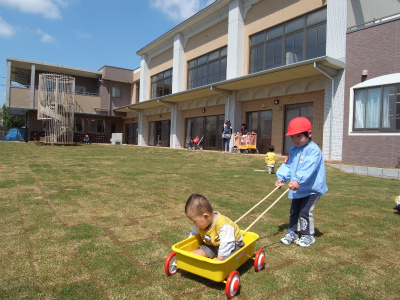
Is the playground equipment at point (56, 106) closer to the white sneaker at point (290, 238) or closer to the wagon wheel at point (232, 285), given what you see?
the white sneaker at point (290, 238)

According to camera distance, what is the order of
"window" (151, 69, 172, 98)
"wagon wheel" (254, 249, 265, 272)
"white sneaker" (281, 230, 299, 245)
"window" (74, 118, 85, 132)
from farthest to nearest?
"window" (74, 118, 85, 132), "window" (151, 69, 172, 98), "white sneaker" (281, 230, 299, 245), "wagon wheel" (254, 249, 265, 272)

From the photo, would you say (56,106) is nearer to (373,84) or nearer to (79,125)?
(79,125)

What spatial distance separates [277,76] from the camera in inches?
543

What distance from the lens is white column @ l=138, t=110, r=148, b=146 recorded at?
29.0m

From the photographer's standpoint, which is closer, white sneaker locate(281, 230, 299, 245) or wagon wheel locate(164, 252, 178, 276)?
wagon wheel locate(164, 252, 178, 276)

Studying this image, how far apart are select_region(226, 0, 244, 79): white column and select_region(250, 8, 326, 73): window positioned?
2.22 ft

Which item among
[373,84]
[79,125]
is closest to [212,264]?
[373,84]

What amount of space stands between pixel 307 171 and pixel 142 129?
27000 millimetres

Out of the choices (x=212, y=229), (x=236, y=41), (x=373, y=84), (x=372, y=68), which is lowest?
(x=212, y=229)

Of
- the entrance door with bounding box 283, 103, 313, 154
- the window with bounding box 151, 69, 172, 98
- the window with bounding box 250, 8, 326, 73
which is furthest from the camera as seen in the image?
the window with bounding box 151, 69, 172, 98

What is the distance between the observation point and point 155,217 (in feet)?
13.2

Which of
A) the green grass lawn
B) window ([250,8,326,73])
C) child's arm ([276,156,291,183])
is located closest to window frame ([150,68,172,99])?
window ([250,8,326,73])

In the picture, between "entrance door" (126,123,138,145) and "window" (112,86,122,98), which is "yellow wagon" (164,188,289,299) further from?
"window" (112,86,122,98)

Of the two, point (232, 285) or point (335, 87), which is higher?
point (335, 87)
